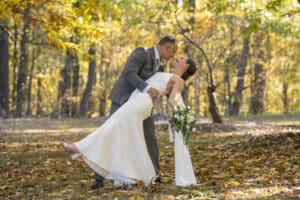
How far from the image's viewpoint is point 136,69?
7.94 meters

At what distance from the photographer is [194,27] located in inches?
1004

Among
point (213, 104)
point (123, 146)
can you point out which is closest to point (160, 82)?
point (123, 146)

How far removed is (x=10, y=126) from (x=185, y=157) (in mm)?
14914

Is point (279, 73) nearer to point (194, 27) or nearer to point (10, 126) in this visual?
point (194, 27)

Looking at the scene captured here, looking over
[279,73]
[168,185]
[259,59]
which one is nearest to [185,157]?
[168,185]

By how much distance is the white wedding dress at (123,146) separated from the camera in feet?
25.3

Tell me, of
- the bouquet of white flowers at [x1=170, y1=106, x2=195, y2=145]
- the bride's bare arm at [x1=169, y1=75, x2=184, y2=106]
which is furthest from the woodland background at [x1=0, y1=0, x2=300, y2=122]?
the bouquet of white flowers at [x1=170, y1=106, x2=195, y2=145]

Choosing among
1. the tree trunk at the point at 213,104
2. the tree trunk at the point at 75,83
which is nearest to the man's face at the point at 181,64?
the tree trunk at the point at 213,104

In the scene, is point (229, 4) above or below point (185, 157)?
above

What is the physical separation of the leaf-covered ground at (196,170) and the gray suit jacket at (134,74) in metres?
1.25

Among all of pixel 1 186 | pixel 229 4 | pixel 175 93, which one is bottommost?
pixel 1 186

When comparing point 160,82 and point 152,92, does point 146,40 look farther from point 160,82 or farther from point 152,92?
point 152,92

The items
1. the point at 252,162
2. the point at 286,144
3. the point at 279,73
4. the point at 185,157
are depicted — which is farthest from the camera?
the point at 279,73

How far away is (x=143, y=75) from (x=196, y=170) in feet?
8.06
